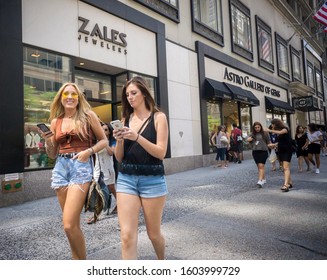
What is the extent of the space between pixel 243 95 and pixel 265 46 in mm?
6763

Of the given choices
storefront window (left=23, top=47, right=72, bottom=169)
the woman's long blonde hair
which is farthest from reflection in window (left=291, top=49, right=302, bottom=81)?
the woman's long blonde hair

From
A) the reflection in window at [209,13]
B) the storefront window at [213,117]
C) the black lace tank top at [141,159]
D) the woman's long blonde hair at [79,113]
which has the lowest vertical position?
the black lace tank top at [141,159]

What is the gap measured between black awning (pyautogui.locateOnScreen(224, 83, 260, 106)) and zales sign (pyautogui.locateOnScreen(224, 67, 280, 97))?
50 centimetres

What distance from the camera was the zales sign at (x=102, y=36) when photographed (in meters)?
8.02

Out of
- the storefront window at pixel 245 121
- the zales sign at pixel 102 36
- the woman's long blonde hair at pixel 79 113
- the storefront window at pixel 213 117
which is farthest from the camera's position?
the storefront window at pixel 245 121

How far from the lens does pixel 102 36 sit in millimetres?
8508

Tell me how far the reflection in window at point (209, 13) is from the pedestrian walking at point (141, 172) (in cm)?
1231

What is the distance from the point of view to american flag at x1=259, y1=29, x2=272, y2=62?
19.5m

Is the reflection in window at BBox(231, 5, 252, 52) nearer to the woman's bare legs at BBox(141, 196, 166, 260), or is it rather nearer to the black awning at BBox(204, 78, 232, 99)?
the black awning at BBox(204, 78, 232, 99)

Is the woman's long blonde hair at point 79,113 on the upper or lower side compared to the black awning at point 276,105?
lower

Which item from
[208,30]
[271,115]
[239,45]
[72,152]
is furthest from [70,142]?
[271,115]

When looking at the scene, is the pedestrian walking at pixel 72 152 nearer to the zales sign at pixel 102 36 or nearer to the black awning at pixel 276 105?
the zales sign at pixel 102 36

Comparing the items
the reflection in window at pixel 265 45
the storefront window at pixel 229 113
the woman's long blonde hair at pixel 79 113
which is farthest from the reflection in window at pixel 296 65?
the woman's long blonde hair at pixel 79 113
